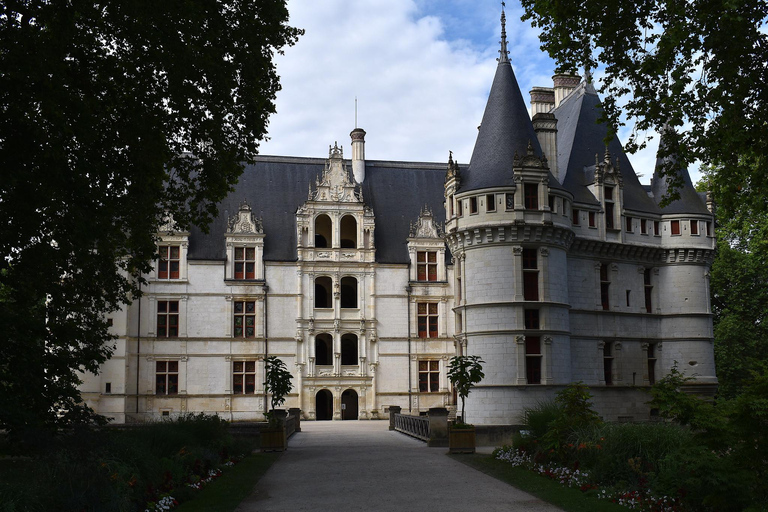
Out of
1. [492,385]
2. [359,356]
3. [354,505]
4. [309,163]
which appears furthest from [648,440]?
[309,163]

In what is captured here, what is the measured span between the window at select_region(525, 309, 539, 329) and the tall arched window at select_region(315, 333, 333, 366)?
50.1 feet

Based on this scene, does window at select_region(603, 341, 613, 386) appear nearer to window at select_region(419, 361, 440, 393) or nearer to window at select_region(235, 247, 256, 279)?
window at select_region(419, 361, 440, 393)

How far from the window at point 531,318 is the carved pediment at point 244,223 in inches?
669

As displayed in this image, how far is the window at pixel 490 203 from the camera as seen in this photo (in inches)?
1206

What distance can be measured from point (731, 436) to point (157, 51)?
11.9 meters

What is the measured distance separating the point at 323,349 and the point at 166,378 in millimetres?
8455

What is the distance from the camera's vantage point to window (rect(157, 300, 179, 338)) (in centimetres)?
4100

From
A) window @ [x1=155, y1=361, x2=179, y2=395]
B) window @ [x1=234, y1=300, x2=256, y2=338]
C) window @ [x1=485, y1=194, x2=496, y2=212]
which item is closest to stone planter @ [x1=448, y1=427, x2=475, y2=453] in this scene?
window @ [x1=485, y1=194, x2=496, y2=212]

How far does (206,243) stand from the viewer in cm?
4234

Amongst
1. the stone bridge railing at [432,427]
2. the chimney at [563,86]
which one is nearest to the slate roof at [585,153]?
the chimney at [563,86]

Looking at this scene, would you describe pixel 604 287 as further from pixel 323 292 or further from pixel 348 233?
pixel 323 292

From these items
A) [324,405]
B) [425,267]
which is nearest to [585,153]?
[425,267]

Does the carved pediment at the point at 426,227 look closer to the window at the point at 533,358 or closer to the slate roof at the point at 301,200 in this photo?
the slate roof at the point at 301,200

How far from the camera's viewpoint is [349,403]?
43.8 m
